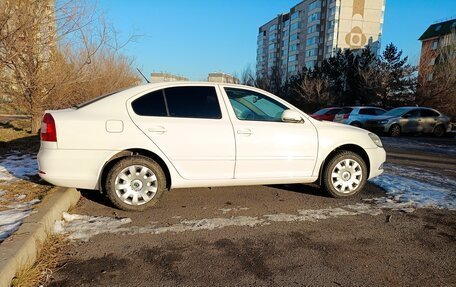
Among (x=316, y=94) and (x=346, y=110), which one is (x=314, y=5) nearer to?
(x=316, y=94)

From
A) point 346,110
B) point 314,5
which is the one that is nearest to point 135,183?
point 346,110

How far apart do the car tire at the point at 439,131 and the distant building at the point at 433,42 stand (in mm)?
14212

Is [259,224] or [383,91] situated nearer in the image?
[259,224]

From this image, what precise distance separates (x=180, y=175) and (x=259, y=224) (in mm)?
1173

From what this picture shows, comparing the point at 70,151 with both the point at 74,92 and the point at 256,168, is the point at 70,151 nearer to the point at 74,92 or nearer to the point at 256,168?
the point at 256,168

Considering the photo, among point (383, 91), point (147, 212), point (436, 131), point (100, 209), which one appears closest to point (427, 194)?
point (147, 212)

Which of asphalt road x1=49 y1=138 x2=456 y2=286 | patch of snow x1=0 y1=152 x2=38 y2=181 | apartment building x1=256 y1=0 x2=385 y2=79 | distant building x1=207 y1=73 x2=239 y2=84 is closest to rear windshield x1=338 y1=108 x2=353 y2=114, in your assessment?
distant building x1=207 y1=73 x2=239 y2=84

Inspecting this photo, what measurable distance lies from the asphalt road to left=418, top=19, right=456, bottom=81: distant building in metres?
29.2

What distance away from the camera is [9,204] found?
4020 millimetres

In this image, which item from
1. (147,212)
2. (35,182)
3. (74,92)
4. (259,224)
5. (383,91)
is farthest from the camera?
(383,91)

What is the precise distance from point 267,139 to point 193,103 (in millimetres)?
1085

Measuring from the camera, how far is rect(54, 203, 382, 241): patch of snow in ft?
11.9

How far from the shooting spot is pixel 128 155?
4.21 m

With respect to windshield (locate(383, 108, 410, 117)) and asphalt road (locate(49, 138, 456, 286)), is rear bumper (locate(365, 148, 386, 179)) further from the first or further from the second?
windshield (locate(383, 108, 410, 117))
